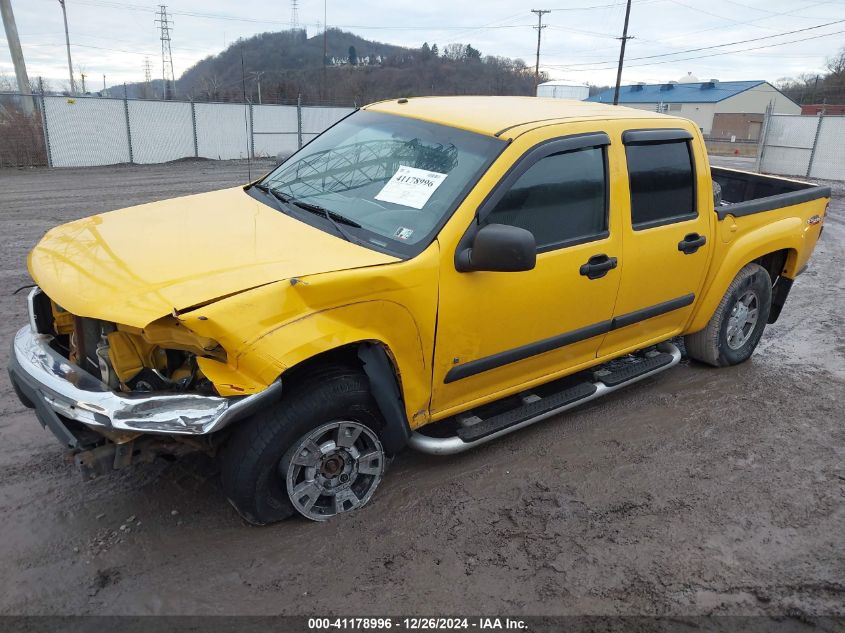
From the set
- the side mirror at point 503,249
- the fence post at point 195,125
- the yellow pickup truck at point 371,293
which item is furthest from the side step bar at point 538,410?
the fence post at point 195,125

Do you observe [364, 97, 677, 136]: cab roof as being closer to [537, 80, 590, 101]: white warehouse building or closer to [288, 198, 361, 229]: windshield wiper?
[288, 198, 361, 229]: windshield wiper

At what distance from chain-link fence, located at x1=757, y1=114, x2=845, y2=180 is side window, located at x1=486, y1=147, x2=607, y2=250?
21216mm

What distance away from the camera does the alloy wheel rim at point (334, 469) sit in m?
2.92

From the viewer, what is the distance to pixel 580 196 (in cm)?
355

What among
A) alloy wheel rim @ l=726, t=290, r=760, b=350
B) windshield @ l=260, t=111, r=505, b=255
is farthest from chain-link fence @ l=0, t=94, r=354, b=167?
alloy wheel rim @ l=726, t=290, r=760, b=350

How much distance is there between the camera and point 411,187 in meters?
3.30

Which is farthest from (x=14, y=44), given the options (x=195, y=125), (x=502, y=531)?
(x=502, y=531)

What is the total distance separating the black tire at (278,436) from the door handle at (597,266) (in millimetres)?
1434

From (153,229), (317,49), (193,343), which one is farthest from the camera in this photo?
(317,49)

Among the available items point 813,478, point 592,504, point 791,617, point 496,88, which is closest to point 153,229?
point 592,504

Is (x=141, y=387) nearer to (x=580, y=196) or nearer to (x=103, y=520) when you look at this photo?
(x=103, y=520)

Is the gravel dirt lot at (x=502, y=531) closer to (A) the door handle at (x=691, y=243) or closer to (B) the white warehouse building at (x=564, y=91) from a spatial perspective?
(A) the door handle at (x=691, y=243)

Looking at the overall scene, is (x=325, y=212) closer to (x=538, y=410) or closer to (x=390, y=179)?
(x=390, y=179)

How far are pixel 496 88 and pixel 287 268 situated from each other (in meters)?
60.7
